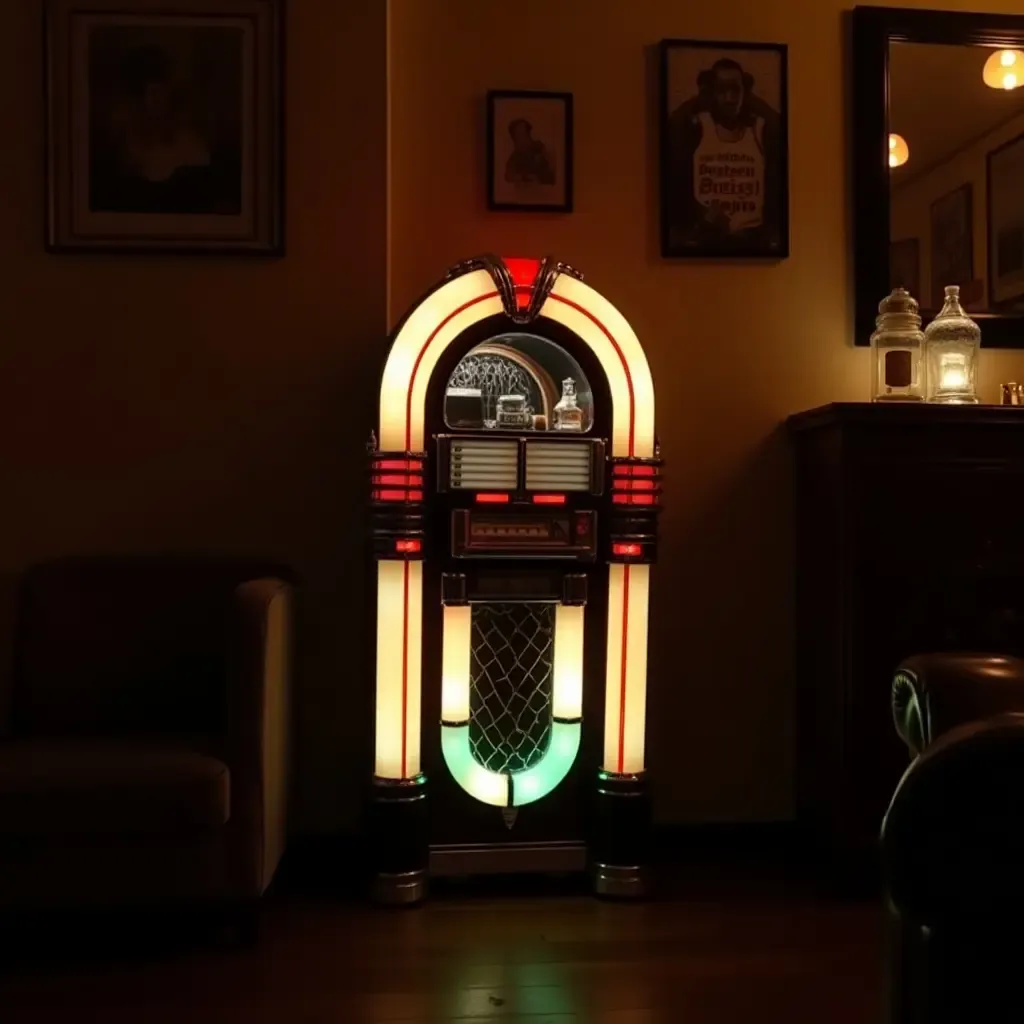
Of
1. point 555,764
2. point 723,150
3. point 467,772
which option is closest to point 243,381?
point 467,772

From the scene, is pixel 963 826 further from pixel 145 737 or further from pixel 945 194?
pixel 945 194

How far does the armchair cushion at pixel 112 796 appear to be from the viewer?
7.26 feet

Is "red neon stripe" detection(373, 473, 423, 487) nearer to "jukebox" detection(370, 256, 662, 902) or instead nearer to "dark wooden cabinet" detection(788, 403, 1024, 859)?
"jukebox" detection(370, 256, 662, 902)

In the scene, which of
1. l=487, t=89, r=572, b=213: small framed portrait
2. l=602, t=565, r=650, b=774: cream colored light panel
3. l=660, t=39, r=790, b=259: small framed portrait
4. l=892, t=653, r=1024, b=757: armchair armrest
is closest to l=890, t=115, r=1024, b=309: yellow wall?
l=660, t=39, r=790, b=259: small framed portrait

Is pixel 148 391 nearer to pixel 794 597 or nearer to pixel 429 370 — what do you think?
pixel 429 370

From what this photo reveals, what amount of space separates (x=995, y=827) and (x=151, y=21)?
2.84 metres

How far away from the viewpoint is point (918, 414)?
8.96ft

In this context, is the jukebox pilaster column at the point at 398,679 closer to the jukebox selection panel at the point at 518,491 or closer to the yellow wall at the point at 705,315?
the jukebox selection panel at the point at 518,491

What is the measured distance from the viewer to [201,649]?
9.17 feet

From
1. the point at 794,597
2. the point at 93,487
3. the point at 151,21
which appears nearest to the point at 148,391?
the point at 93,487

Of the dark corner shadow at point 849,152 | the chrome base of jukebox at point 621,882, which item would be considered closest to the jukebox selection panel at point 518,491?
the chrome base of jukebox at point 621,882

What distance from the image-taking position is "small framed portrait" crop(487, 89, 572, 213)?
3.16 metres

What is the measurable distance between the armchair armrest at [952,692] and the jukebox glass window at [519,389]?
122cm

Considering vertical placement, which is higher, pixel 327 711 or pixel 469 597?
pixel 469 597
